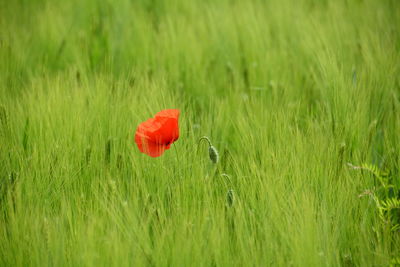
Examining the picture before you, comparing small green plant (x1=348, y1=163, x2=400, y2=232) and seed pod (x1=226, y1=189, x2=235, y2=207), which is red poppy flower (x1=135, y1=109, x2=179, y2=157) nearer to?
seed pod (x1=226, y1=189, x2=235, y2=207)

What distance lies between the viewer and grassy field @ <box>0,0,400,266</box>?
1106 mm

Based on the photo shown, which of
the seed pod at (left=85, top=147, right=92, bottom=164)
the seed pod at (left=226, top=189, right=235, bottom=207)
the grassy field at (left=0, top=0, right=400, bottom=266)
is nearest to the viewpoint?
the grassy field at (left=0, top=0, right=400, bottom=266)

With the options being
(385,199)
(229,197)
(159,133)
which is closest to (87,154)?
(159,133)

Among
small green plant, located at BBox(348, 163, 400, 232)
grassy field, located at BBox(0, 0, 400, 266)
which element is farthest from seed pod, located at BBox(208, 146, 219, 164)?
small green plant, located at BBox(348, 163, 400, 232)

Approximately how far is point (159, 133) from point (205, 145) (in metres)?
0.24

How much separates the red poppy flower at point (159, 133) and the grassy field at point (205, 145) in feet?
0.26

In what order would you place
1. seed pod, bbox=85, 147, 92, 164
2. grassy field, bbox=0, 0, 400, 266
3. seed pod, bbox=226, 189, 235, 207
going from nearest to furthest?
grassy field, bbox=0, 0, 400, 266, seed pod, bbox=226, 189, 235, 207, seed pod, bbox=85, 147, 92, 164

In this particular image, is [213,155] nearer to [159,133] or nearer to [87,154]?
[159,133]

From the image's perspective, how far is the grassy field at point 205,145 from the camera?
1.11m

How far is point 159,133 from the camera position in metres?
1.25

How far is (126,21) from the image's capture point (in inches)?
92.3

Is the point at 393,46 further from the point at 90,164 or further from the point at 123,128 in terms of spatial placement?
the point at 90,164

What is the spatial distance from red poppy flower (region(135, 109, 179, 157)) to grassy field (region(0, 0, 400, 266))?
0.08 m

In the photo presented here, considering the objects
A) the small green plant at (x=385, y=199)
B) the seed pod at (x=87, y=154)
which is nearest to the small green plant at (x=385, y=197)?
the small green plant at (x=385, y=199)
